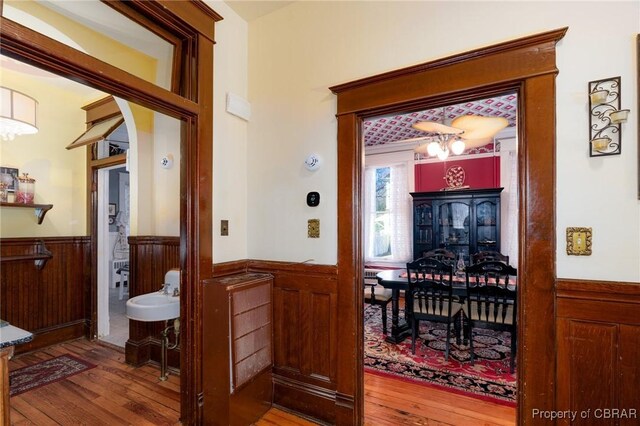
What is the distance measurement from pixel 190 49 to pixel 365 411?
9.40ft

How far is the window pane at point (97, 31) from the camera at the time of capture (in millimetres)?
1659

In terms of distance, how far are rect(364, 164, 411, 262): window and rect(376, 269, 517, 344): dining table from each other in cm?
203

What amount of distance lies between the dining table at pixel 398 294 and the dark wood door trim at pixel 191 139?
81.5 inches

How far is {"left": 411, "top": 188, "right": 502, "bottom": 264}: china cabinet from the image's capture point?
4691mm

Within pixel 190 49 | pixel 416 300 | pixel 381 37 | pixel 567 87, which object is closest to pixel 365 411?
pixel 416 300

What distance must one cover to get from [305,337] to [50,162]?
3.51 meters

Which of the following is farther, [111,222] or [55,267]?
[111,222]

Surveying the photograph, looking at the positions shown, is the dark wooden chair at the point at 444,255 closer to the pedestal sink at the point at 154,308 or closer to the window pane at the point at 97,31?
the pedestal sink at the point at 154,308

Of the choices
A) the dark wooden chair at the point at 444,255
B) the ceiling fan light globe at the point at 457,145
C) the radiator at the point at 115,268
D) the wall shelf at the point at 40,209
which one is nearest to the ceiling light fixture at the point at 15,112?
the wall shelf at the point at 40,209

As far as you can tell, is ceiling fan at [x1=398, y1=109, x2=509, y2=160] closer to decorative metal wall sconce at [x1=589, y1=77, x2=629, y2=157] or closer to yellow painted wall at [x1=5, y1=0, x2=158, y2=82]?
decorative metal wall sconce at [x1=589, y1=77, x2=629, y2=157]

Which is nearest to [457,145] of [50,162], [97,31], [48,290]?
[97,31]

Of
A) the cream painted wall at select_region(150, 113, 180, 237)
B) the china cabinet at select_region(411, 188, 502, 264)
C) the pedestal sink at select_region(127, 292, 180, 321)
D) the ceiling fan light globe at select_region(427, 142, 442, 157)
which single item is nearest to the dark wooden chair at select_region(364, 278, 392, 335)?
the china cabinet at select_region(411, 188, 502, 264)

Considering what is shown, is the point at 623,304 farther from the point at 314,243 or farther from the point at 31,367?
the point at 31,367

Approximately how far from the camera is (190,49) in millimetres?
2016
